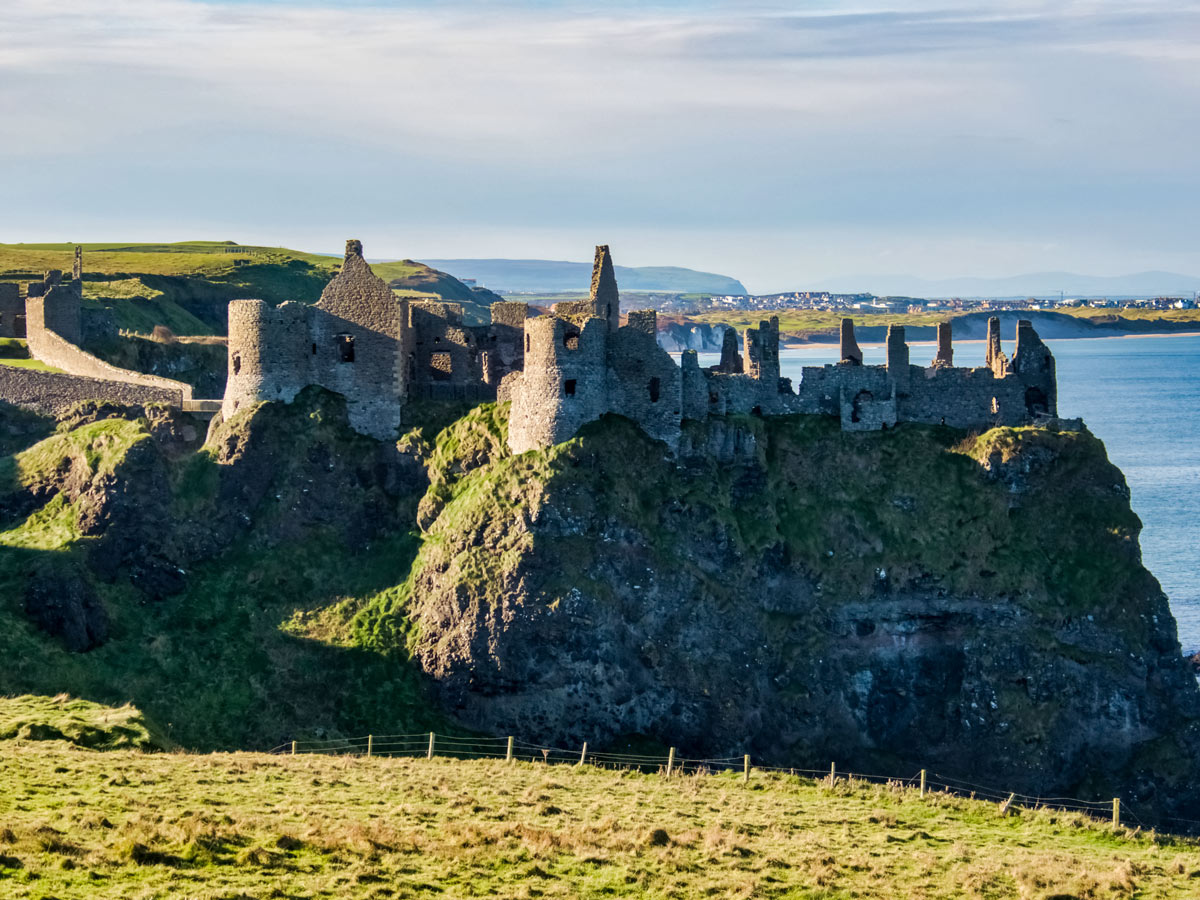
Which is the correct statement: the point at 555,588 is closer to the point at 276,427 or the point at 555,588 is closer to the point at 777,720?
the point at 777,720

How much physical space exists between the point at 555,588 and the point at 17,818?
100 ft

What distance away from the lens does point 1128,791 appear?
62625 millimetres

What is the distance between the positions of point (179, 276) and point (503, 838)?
289 ft

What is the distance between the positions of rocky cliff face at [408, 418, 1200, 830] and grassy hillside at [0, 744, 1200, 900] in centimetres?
1553

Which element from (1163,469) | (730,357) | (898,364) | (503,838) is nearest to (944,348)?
(898,364)

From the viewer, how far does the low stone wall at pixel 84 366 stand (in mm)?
70750

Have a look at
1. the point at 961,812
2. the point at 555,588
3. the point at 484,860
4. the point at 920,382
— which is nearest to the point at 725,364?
the point at 920,382

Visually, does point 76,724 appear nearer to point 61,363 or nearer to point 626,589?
point 626,589

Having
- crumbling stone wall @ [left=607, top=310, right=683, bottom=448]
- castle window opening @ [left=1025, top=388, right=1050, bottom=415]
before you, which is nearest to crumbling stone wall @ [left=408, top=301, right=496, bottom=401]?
crumbling stone wall @ [left=607, top=310, right=683, bottom=448]

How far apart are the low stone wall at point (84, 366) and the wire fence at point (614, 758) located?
2078 centimetres

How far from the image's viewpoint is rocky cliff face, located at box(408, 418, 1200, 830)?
6059 centimetres

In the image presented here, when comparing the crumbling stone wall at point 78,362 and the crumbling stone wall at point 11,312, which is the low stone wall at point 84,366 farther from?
the crumbling stone wall at point 11,312

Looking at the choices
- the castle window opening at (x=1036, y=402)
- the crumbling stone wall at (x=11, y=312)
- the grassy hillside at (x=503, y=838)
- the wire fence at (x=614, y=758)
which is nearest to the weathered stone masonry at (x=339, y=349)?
the wire fence at (x=614, y=758)

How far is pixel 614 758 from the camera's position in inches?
2270
